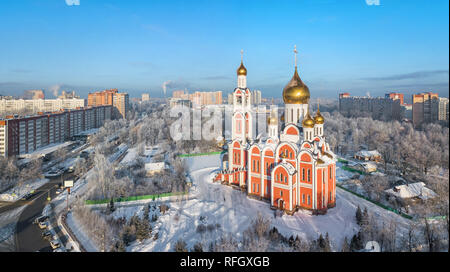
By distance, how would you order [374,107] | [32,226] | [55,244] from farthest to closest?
[374,107] < [32,226] < [55,244]

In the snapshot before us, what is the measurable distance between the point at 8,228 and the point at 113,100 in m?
30.2

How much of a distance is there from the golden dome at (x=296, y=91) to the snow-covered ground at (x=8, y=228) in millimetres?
11120

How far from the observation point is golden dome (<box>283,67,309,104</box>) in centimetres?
1122

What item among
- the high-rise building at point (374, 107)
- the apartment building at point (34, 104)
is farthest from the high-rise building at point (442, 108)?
the apartment building at point (34, 104)

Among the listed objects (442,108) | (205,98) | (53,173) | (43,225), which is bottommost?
(43,225)

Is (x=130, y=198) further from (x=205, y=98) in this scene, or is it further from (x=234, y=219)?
(x=205, y=98)

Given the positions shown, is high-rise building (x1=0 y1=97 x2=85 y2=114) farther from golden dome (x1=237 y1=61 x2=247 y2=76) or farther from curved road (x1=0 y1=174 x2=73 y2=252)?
golden dome (x1=237 y1=61 x2=247 y2=76)

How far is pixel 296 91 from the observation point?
11281 millimetres

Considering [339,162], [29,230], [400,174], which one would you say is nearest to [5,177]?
[29,230]

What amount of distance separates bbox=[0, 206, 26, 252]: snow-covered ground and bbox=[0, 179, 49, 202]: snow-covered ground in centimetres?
146

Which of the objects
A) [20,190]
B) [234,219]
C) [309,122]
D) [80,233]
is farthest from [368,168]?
[20,190]

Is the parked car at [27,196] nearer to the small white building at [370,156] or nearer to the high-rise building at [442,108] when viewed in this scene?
the high-rise building at [442,108]
